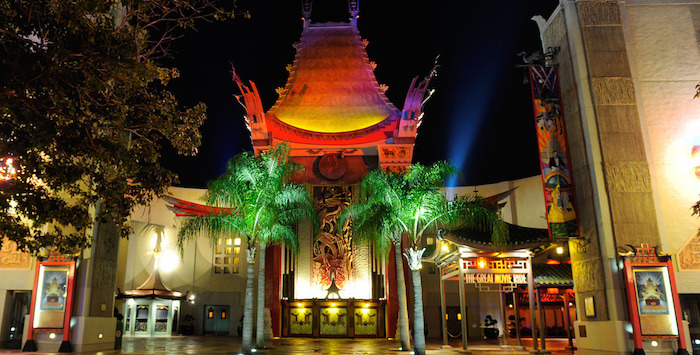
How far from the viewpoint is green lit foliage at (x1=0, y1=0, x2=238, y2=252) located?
25.7 ft

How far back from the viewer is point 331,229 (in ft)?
81.4

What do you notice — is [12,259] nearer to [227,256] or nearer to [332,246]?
[332,246]

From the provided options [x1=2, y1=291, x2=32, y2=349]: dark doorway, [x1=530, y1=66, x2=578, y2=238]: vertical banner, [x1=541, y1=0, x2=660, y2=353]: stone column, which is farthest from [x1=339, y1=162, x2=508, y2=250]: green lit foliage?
[x1=2, y1=291, x2=32, y2=349]: dark doorway

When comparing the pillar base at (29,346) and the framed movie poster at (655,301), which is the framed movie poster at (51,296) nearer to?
the pillar base at (29,346)

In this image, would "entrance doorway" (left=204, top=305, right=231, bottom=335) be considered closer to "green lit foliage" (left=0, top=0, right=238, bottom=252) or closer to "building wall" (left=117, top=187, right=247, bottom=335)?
"building wall" (left=117, top=187, right=247, bottom=335)

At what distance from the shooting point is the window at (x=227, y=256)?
2928cm

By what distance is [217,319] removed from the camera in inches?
1150

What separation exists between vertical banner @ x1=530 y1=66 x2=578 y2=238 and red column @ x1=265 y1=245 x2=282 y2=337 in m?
13.8

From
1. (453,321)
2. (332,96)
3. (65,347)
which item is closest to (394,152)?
(332,96)

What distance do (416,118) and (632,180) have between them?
477 inches

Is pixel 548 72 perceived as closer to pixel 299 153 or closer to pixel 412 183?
pixel 412 183

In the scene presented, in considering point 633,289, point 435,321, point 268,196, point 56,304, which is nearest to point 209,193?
point 268,196

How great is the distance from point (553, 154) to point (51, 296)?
15.8m

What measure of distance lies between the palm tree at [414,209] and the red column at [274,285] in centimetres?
966
